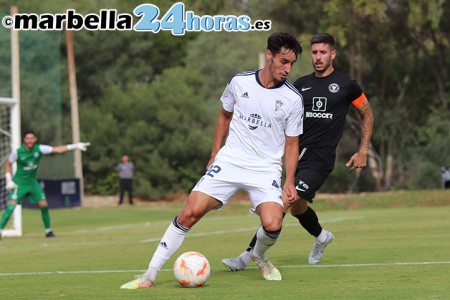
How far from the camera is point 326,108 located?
1174cm

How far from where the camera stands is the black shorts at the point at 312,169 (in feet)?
38.0

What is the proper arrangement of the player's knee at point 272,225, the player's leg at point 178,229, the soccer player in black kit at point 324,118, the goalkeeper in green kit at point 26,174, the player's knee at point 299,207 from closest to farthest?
the player's leg at point 178,229 < the player's knee at point 272,225 < the soccer player in black kit at point 324,118 < the player's knee at point 299,207 < the goalkeeper in green kit at point 26,174

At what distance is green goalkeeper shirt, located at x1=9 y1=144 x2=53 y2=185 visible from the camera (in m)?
21.8

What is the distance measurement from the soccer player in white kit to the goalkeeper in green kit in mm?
12063

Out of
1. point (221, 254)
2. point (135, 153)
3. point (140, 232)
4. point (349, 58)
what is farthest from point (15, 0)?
point (221, 254)

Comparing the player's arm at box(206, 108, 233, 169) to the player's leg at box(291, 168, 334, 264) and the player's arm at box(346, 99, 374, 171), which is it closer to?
the player's leg at box(291, 168, 334, 264)

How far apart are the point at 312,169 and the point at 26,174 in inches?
457

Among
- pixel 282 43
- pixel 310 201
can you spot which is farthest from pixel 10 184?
pixel 282 43

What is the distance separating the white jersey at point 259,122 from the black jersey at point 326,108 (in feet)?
5.54

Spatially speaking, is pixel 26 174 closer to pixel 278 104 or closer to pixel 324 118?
pixel 324 118

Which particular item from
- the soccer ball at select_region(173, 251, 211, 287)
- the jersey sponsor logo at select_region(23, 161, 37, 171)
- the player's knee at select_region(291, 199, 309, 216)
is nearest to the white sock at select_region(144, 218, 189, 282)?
the soccer ball at select_region(173, 251, 211, 287)

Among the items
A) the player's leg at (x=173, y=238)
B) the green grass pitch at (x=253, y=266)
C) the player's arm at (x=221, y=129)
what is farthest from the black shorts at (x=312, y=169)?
the player's leg at (x=173, y=238)

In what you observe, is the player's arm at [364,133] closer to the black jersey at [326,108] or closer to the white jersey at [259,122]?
the black jersey at [326,108]

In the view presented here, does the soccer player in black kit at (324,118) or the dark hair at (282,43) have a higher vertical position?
the dark hair at (282,43)
